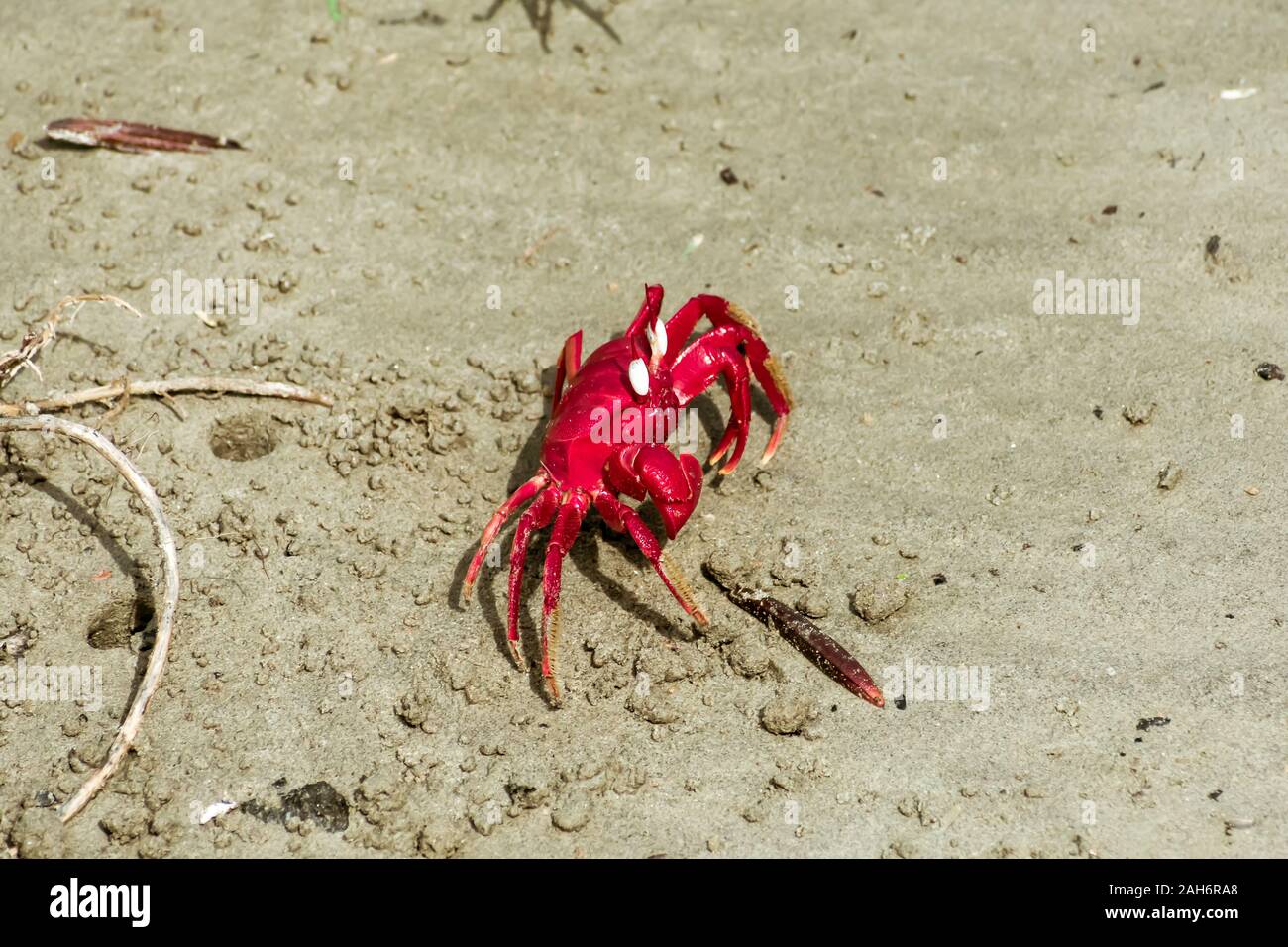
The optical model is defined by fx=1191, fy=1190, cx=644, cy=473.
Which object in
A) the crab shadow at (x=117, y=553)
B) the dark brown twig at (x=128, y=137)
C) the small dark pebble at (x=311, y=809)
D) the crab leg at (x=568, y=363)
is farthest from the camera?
the dark brown twig at (x=128, y=137)

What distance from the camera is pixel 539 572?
14.0ft

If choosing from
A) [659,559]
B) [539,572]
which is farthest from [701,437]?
[659,559]

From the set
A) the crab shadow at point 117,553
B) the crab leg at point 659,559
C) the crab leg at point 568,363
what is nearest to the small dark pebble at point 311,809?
the crab shadow at point 117,553

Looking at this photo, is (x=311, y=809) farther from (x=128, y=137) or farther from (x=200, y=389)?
(x=128, y=137)

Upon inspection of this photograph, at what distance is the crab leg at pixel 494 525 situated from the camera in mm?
3895

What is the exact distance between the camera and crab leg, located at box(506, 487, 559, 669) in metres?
3.84

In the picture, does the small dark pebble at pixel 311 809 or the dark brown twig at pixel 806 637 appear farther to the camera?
the dark brown twig at pixel 806 637

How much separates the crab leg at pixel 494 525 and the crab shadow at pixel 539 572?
0.33 feet

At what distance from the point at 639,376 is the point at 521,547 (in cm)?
71

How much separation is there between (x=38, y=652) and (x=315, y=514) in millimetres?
1014

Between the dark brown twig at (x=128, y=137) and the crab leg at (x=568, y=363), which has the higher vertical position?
the dark brown twig at (x=128, y=137)

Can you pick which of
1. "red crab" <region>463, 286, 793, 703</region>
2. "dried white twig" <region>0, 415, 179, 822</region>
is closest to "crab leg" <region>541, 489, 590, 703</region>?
"red crab" <region>463, 286, 793, 703</region>

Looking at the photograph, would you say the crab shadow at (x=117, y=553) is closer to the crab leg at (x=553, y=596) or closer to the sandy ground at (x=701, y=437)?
the sandy ground at (x=701, y=437)

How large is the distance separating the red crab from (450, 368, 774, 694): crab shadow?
89mm
